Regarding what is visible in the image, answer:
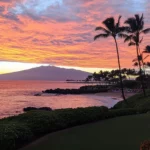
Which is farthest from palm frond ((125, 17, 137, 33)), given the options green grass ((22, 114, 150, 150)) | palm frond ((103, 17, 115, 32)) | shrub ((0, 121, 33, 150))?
shrub ((0, 121, 33, 150))

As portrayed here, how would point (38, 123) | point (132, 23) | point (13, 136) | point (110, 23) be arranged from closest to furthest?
point (13, 136)
point (38, 123)
point (110, 23)
point (132, 23)

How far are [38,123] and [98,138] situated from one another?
2803 millimetres

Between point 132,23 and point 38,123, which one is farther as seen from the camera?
point 132,23

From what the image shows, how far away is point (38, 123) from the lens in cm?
1287

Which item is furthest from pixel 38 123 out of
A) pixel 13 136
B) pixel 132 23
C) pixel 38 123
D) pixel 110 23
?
pixel 132 23

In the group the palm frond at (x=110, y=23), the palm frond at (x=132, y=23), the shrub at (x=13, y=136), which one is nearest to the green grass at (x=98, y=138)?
the shrub at (x=13, y=136)

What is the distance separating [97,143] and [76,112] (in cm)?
481

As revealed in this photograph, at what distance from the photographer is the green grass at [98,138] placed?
1069 centimetres

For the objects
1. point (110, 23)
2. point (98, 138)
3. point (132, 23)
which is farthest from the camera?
point (132, 23)

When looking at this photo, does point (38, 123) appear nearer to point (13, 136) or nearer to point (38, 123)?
point (38, 123)

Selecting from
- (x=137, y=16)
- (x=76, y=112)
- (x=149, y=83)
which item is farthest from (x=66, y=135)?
(x=149, y=83)

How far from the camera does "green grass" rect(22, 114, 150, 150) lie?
1069cm

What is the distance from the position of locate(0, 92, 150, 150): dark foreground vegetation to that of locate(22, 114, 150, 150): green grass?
0.42 m

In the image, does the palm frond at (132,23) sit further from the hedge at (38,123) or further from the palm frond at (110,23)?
the hedge at (38,123)
